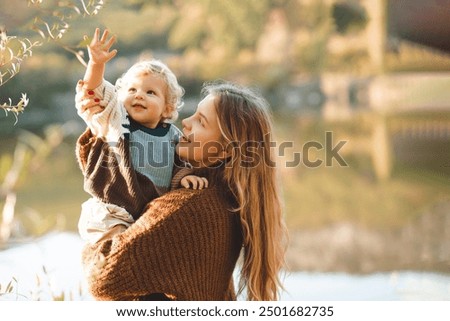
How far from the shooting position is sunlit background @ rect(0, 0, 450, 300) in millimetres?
4102

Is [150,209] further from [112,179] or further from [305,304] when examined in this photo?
[305,304]

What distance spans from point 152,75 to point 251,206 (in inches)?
17.0

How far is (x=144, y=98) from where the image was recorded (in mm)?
1950

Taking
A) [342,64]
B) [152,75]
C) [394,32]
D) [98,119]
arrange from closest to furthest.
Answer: [98,119]
[152,75]
[394,32]
[342,64]

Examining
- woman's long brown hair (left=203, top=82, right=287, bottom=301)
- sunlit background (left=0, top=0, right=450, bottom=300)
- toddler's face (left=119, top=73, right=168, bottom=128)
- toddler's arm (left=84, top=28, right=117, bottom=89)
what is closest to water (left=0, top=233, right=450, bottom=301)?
sunlit background (left=0, top=0, right=450, bottom=300)

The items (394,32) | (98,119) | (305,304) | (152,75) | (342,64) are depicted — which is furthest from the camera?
(342,64)

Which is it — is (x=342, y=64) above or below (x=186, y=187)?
above

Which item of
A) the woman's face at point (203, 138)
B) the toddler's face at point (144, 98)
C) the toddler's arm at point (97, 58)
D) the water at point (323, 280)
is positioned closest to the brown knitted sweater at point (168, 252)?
the woman's face at point (203, 138)

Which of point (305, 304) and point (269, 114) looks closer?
point (269, 114)

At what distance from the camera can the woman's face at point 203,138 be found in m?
1.96

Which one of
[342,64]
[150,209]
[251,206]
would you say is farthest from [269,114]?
[342,64]

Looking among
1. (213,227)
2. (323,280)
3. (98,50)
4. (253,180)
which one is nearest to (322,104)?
(323,280)

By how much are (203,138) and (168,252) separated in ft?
1.03

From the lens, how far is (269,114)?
6.65 feet
